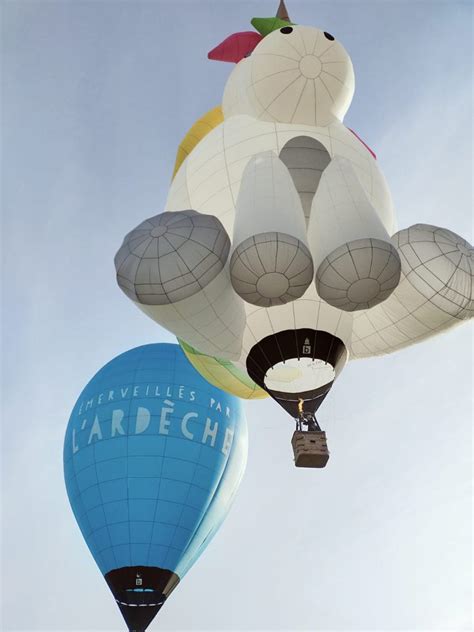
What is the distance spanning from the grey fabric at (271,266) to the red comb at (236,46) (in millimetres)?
3459

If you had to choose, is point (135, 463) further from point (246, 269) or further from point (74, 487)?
point (246, 269)

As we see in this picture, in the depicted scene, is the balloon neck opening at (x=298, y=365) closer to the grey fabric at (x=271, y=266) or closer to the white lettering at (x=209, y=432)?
the grey fabric at (x=271, y=266)

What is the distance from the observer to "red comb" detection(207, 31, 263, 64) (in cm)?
874

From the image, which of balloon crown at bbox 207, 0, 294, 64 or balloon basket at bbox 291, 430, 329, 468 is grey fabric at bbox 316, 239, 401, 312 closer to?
balloon basket at bbox 291, 430, 329, 468

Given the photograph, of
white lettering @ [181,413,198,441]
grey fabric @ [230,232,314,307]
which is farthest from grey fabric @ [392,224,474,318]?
white lettering @ [181,413,198,441]

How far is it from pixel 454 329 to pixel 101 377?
6.42m

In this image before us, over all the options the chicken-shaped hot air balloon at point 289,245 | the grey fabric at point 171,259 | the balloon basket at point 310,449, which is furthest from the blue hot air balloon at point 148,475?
the grey fabric at point 171,259

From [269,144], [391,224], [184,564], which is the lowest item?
[184,564]

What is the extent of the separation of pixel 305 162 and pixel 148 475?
5515mm

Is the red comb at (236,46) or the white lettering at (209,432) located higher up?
the red comb at (236,46)

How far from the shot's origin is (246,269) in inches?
237

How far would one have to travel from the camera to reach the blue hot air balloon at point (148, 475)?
Answer: 11.0 m

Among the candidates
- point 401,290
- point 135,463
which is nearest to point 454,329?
point 401,290

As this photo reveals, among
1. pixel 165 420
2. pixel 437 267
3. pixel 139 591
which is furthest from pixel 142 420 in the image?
pixel 437 267
